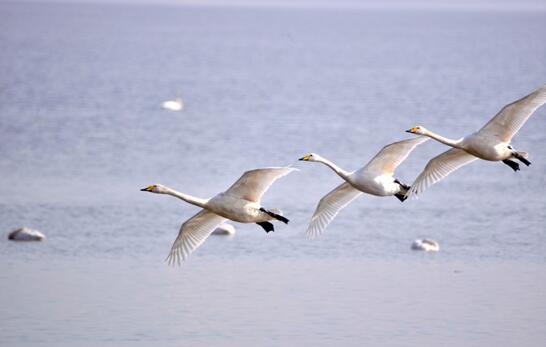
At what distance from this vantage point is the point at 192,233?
26.1m

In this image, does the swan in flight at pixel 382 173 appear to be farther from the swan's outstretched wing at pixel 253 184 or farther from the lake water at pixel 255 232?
the lake water at pixel 255 232

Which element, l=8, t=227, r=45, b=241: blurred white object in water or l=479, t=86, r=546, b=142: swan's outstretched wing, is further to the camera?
l=8, t=227, r=45, b=241: blurred white object in water

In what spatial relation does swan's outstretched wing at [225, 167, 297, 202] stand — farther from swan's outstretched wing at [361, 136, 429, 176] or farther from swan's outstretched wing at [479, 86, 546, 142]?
swan's outstretched wing at [479, 86, 546, 142]

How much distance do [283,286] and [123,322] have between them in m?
4.06

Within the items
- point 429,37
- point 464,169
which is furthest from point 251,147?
point 429,37

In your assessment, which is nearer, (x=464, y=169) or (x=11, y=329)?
(x=11, y=329)

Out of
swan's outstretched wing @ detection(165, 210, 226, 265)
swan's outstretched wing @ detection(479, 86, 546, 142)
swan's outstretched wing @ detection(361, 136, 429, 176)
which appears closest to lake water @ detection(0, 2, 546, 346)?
swan's outstretched wing @ detection(165, 210, 226, 265)

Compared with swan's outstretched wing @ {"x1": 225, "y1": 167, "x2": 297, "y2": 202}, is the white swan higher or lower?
higher

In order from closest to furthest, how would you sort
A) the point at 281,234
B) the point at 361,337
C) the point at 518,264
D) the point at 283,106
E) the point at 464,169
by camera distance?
the point at 361,337 < the point at 518,264 < the point at 281,234 < the point at 464,169 < the point at 283,106

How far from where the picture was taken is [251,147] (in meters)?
55.4

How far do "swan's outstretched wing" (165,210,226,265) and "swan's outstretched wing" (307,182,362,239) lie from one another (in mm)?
1953

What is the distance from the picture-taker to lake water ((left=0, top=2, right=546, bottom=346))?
27453 mm

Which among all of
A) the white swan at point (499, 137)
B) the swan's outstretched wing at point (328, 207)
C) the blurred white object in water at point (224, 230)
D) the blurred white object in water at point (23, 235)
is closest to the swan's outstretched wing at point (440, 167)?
the white swan at point (499, 137)

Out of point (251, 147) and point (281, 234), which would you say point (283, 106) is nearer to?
point (251, 147)
